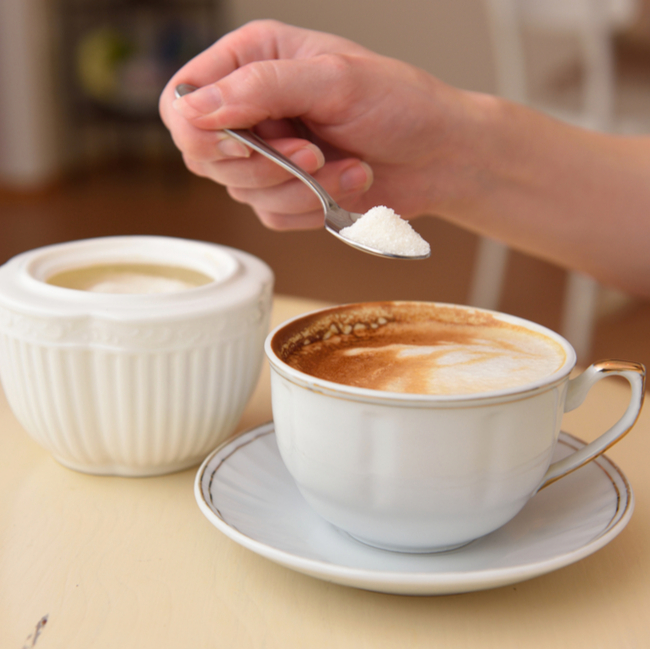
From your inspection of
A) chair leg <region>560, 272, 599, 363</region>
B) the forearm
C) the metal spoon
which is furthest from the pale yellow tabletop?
chair leg <region>560, 272, 599, 363</region>

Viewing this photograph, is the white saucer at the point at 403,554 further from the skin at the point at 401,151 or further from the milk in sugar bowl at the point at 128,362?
the skin at the point at 401,151

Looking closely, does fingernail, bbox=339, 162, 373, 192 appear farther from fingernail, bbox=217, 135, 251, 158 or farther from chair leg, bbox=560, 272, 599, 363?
chair leg, bbox=560, 272, 599, 363

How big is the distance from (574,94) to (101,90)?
236 cm

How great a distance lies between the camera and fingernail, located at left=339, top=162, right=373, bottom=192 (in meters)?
0.74

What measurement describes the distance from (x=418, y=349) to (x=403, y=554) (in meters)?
0.13

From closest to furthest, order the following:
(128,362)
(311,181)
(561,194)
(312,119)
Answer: (128,362) < (311,181) < (312,119) < (561,194)

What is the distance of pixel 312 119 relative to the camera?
0.74 meters

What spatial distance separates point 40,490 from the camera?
515 mm

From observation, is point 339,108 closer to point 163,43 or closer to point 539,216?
point 539,216

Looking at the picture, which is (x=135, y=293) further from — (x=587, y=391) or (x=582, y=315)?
(x=582, y=315)

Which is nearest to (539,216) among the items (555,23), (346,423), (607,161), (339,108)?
(607,161)

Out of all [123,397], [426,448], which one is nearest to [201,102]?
[123,397]

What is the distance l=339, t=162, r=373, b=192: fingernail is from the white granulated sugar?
0.20 metres

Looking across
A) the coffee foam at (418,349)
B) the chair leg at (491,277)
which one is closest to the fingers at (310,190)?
the coffee foam at (418,349)
